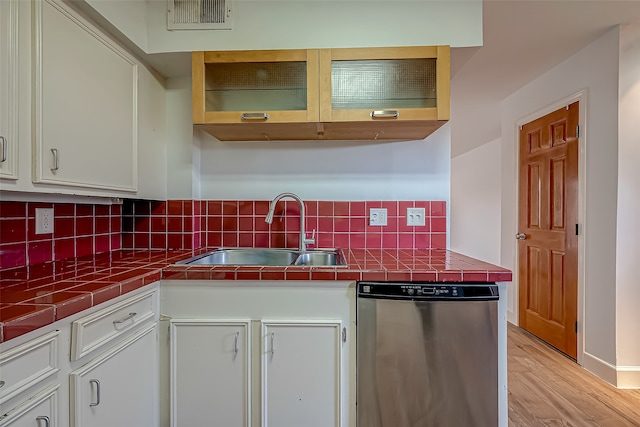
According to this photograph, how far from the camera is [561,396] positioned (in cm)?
190

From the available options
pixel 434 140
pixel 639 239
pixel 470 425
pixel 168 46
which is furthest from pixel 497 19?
pixel 470 425

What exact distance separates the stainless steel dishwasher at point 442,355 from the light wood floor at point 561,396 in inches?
25.8

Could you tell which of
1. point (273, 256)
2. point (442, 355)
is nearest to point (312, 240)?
point (273, 256)

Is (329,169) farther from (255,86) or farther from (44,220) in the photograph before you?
(44,220)

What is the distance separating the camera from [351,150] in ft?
6.53

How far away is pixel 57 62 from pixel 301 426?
1711mm

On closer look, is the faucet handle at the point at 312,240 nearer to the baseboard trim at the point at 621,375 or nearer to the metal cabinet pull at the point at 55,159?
the metal cabinet pull at the point at 55,159

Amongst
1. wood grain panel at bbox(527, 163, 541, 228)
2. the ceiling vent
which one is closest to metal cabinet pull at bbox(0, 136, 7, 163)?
the ceiling vent

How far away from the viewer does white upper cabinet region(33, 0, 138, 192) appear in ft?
3.66

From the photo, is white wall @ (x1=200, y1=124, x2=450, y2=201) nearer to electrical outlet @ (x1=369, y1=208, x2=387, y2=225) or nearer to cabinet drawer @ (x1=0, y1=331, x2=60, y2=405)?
electrical outlet @ (x1=369, y1=208, x2=387, y2=225)

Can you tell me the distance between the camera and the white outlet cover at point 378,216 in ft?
6.40

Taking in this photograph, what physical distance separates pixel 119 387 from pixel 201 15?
1.73 m

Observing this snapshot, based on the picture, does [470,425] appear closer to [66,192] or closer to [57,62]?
[66,192]

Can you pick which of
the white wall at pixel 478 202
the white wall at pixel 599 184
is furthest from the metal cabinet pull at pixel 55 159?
the white wall at pixel 478 202
